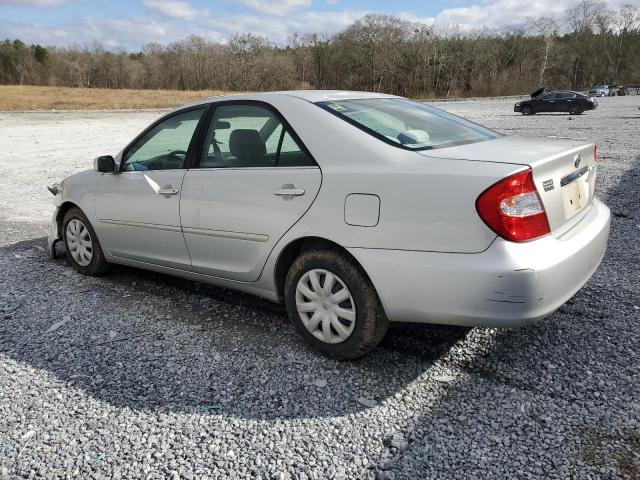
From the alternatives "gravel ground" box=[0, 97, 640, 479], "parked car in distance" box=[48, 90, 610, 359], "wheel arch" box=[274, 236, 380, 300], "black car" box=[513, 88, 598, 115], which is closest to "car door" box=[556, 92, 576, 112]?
"black car" box=[513, 88, 598, 115]

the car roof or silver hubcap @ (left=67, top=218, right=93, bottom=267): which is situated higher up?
the car roof

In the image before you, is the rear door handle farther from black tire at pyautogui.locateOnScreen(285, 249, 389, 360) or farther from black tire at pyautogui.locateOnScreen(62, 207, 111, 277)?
black tire at pyautogui.locateOnScreen(62, 207, 111, 277)

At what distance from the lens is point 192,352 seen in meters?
3.49

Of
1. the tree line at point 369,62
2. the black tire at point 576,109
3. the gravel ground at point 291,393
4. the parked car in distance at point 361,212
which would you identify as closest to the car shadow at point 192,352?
the gravel ground at point 291,393

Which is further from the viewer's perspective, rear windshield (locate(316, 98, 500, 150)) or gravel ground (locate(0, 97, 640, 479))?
rear windshield (locate(316, 98, 500, 150))

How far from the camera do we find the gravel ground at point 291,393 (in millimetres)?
2418

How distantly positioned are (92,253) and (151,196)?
121 cm

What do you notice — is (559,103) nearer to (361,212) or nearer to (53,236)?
(53,236)

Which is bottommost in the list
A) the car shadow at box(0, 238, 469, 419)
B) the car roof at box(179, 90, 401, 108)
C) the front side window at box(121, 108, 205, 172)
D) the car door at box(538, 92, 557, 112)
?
the car shadow at box(0, 238, 469, 419)

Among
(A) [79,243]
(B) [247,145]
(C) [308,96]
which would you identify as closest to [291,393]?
(B) [247,145]

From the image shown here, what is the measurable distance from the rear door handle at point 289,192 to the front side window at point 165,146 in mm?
1062

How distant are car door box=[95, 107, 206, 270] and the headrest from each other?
1.46 feet

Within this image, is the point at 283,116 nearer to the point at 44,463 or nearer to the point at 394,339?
the point at 394,339

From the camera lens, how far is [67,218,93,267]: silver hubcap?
4.91 m
